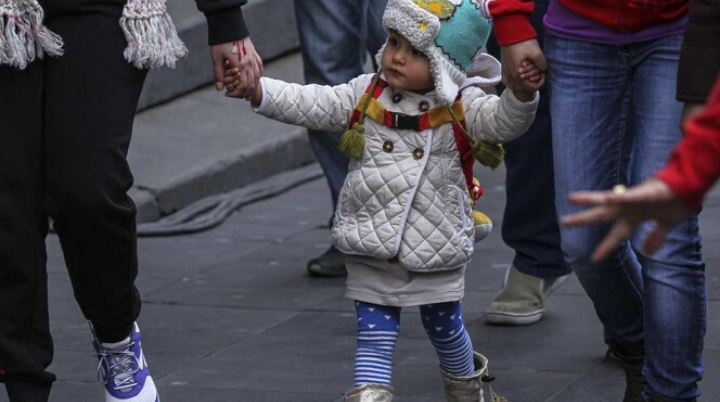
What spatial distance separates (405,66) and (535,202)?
4.23 feet

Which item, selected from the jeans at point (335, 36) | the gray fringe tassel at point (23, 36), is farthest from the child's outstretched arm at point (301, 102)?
the jeans at point (335, 36)

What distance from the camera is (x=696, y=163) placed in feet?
7.18

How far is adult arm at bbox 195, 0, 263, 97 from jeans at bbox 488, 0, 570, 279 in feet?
4.33

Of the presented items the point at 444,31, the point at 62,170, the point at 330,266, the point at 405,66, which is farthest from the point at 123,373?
the point at 330,266

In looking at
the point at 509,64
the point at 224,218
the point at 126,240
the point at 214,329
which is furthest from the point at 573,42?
the point at 224,218

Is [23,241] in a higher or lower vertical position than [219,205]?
higher

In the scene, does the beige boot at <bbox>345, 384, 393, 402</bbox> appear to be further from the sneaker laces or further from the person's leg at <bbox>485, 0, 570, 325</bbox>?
the person's leg at <bbox>485, 0, 570, 325</bbox>

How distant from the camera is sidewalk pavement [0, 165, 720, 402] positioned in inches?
176

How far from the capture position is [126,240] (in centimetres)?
391

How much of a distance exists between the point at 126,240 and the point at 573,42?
122 cm

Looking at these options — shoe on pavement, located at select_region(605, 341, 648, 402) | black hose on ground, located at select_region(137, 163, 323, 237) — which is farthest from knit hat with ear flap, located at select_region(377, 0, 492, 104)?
black hose on ground, located at select_region(137, 163, 323, 237)

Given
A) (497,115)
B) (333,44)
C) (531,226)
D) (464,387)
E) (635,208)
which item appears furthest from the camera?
(333,44)

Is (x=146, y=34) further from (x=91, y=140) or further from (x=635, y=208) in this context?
(x=635, y=208)

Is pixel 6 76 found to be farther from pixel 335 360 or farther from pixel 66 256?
pixel 335 360
